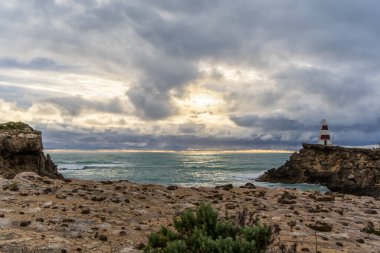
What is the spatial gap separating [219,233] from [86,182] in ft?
73.7

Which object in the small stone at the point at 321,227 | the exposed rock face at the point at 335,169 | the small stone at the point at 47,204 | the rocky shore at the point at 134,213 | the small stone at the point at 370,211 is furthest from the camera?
the exposed rock face at the point at 335,169

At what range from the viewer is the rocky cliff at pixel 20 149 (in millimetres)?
39125

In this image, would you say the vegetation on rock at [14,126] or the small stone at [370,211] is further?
the vegetation on rock at [14,126]

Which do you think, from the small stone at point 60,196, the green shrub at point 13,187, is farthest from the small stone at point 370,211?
the green shrub at point 13,187

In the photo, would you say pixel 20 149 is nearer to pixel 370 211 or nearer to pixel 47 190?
pixel 47 190

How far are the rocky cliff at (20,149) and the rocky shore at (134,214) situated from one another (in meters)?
9.55

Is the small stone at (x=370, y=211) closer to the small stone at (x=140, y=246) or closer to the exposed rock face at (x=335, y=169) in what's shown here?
the small stone at (x=140, y=246)

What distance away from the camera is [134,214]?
23.7 metres

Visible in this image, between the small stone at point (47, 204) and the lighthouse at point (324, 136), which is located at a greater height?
the lighthouse at point (324, 136)

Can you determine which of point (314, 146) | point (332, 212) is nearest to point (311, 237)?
point (332, 212)

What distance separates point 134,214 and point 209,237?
1446 cm

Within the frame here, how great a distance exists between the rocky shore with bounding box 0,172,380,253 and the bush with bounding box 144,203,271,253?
7.84ft

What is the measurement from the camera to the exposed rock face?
72875 mm

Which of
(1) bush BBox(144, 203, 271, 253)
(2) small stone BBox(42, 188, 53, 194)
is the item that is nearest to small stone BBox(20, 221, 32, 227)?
(2) small stone BBox(42, 188, 53, 194)
